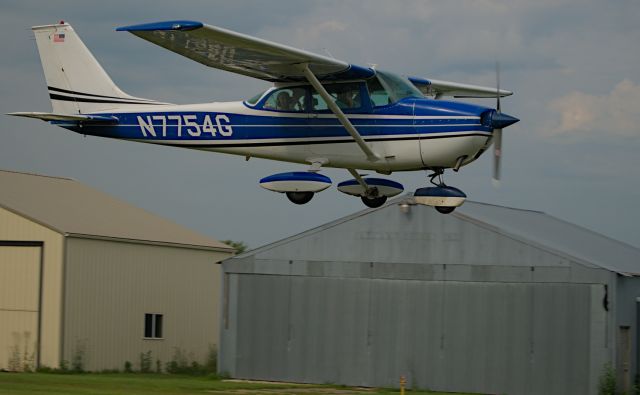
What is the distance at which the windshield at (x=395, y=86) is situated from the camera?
17625mm

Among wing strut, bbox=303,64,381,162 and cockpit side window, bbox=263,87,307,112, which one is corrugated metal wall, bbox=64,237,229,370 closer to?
cockpit side window, bbox=263,87,307,112

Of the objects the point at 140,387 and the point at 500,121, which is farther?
the point at 140,387

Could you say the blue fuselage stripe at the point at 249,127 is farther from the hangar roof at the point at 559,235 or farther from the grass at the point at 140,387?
the hangar roof at the point at 559,235

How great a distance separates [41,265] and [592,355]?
52.8 ft

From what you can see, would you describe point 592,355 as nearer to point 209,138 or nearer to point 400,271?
point 400,271

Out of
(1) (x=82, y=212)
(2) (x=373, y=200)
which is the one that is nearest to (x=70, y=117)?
(2) (x=373, y=200)

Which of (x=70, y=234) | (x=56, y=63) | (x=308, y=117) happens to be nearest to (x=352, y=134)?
(x=308, y=117)

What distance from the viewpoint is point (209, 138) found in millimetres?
19078

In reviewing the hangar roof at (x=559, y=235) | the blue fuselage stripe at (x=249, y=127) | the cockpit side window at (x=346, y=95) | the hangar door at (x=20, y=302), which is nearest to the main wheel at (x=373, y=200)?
the blue fuselage stripe at (x=249, y=127)

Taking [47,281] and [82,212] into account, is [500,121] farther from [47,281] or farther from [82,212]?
[82,212]

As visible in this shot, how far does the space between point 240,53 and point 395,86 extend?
97.0 inches

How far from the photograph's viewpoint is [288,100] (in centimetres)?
1812

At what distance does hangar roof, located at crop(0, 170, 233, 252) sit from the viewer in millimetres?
34500

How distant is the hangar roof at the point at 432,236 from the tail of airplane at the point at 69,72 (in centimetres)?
1066
